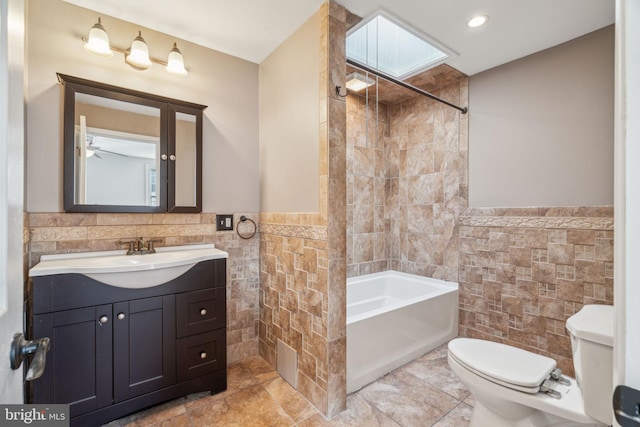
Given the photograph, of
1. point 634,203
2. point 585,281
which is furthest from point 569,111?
point 634,203

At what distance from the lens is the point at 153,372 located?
171 cm

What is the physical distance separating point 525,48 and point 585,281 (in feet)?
6.03

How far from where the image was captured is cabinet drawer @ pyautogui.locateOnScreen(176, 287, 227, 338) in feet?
5.87

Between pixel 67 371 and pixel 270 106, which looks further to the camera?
pixel 270 106

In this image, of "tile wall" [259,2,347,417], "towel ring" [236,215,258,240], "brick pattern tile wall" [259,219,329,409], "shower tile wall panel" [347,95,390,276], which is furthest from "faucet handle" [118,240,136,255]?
"shower tile wall panel" [347,95,390,276]

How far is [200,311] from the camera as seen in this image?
185 centimetres

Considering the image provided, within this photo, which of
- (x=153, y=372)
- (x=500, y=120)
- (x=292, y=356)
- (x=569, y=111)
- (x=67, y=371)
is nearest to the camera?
(x=67, y=371)

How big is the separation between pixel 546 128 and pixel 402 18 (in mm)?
1459

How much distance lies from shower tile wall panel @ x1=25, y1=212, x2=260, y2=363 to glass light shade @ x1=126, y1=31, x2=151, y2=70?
1.02m

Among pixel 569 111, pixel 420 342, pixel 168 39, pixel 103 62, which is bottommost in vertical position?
pixel 420 342

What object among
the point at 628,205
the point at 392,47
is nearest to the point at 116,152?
the point at 392,47

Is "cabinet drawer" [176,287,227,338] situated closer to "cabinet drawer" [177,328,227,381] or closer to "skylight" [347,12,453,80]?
"cabinet drawer" [177,328,227,381]

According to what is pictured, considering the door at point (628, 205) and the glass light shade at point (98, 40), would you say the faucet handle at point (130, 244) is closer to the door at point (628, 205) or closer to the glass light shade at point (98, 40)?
the glass light shade at point (98, 40)

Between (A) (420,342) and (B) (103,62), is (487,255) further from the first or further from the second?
(B) (103,62)
